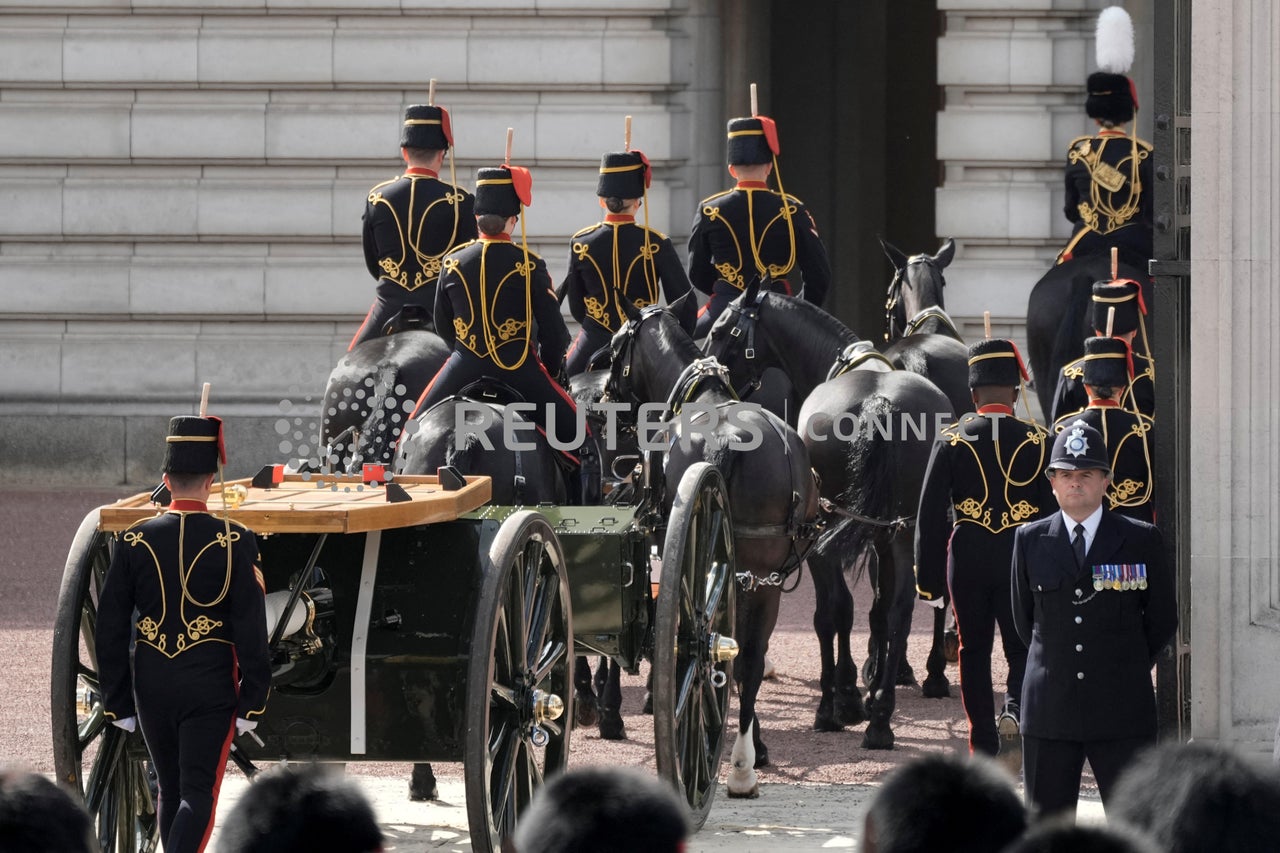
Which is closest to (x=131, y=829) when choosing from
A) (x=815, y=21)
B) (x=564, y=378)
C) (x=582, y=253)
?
(x=564, y=378)

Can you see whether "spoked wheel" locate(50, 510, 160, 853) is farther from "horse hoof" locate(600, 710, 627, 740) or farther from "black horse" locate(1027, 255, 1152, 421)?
"black horse" locate(1027, 255, 1152, 421)

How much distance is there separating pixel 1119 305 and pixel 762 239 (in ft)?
6.79

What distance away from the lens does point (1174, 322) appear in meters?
6.79

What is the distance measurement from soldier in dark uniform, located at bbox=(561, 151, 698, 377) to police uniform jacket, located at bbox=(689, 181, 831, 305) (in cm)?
21

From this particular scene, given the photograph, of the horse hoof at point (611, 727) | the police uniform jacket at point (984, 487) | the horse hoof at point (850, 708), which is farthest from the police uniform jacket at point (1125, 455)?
the horse hoof at point (611, 727)

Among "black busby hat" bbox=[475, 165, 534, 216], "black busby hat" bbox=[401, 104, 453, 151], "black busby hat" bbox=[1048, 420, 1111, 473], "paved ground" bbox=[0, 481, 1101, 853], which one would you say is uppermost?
"black busby hat" bbox=[401, 104, 453, 151]

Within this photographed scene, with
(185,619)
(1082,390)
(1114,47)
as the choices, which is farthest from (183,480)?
(1114,47)

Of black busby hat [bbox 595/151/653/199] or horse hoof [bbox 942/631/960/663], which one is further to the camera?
black busby hat [bbox 595/151/653/199]

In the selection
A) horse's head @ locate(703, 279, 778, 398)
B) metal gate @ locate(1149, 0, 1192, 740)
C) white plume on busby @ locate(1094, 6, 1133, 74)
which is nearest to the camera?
metal gate @ locate(1149, 0, 1192, 740)

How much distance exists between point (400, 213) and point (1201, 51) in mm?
4803

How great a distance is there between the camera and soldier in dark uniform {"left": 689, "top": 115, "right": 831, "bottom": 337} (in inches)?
405

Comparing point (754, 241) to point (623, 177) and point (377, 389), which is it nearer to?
point (623, 177)

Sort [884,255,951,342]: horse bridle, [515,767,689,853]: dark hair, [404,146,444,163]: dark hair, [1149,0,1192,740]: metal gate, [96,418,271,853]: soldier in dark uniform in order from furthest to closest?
[884,255,951,342]: horse bridle → [404,146,444,163]: dark hair → [1149,0,1192,740]: metal gate → [96,418,271,853]: soldier in dark uniform → [515,767,689,853]: dark hair

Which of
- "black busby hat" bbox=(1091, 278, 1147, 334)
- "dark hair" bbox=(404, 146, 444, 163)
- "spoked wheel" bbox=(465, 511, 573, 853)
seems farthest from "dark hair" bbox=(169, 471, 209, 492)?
"dark hair" bbox=(404, 146, 444, 163)
